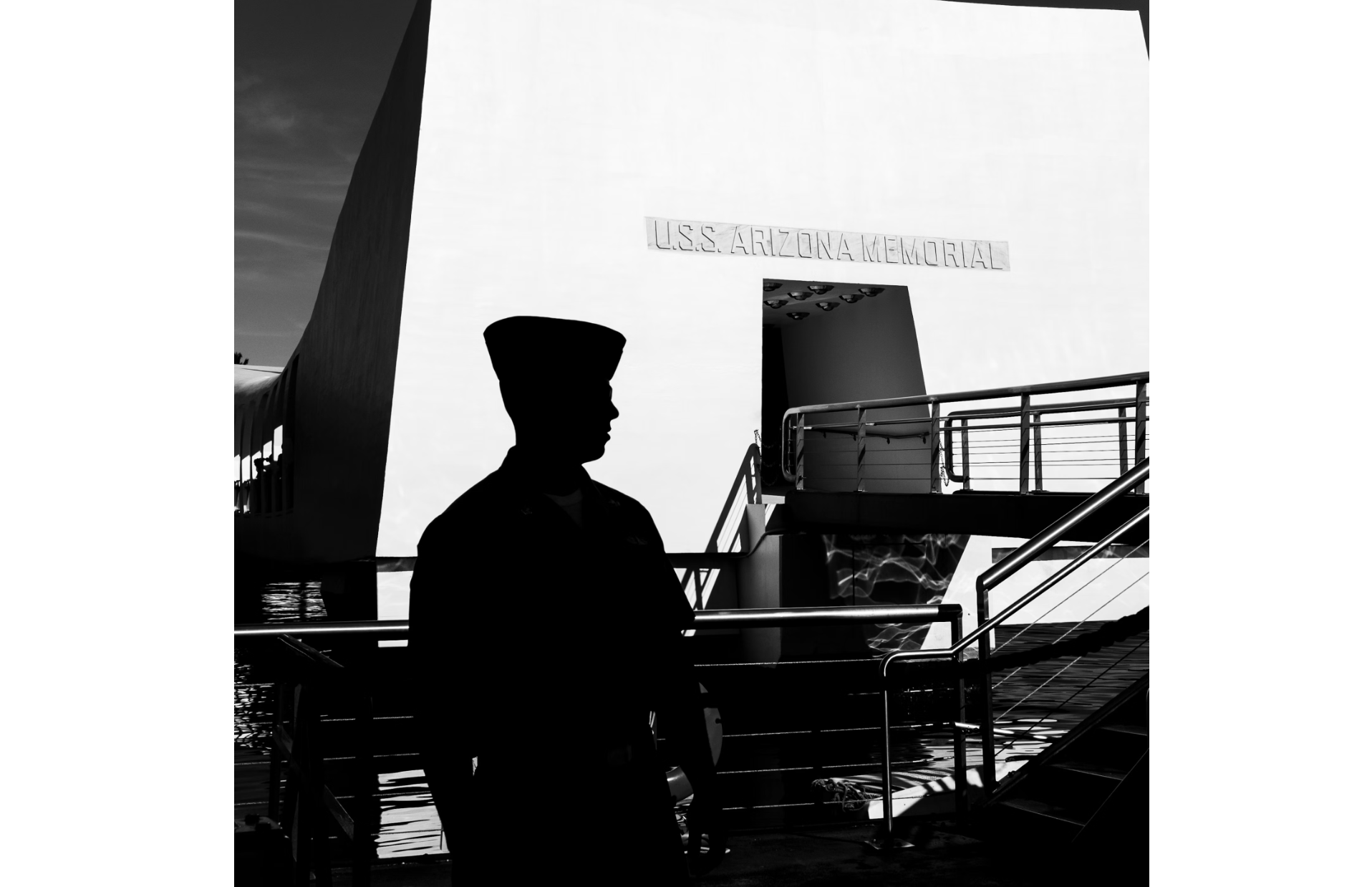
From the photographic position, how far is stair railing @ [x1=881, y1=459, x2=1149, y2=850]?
10.8ft

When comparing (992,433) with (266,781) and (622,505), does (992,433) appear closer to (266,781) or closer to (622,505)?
(266,781)

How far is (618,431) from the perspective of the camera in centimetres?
881

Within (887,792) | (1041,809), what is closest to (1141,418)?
(1041,809)

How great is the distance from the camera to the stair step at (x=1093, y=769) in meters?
3.16

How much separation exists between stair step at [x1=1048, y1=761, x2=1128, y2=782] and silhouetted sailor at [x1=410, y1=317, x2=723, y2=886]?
1.81 meters

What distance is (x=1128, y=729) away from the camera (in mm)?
3350

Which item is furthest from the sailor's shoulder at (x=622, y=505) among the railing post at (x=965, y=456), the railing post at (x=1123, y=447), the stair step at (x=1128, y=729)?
the railing post at (x=965, y=456)

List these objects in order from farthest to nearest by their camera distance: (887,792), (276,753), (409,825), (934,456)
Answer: (934,456)
(409,825)
(887,792)
(276,753)

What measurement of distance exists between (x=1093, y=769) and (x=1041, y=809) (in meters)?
0.21

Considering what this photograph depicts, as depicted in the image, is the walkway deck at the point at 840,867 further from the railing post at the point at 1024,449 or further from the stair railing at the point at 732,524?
the stair railing at the point at 732,524

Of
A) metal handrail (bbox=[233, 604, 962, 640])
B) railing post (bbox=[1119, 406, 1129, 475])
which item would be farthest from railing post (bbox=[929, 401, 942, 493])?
metal handrail (bbox=[233, 604, 962, 640])
